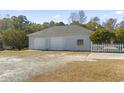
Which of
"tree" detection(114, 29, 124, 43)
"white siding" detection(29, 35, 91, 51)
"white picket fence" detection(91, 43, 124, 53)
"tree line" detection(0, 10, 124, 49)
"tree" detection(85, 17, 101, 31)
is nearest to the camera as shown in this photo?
"white picket fence" detection(91, 43, 124, 53)

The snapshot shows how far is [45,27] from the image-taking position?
38.2 meters

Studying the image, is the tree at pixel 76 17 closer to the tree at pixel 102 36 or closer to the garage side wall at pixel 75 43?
the garage side wall at pixel 75 43

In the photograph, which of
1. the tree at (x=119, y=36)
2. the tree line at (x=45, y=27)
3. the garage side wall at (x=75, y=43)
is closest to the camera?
the tree line at (x=45, y=27)

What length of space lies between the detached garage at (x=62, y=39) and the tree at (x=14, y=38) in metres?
1.50

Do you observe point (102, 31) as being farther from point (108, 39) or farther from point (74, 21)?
point (74, 21)

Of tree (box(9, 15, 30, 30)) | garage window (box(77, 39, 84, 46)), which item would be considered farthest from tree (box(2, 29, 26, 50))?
garage window (box(77, 39, 84, 46))

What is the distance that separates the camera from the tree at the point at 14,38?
3325 cm

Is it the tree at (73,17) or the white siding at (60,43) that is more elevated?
the tree at (73,17)

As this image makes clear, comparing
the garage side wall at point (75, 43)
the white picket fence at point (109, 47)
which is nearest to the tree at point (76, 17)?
the garage side wall at point (75, 43)

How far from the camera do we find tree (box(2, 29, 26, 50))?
109ft

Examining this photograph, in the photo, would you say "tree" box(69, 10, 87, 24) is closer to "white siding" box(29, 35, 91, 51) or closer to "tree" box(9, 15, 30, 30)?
"tree" box(9, 15, 30, 30)

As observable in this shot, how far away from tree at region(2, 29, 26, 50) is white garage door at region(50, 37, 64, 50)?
15.4 feet

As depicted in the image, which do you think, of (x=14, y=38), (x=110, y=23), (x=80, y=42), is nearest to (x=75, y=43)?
(x=80, y=42)
